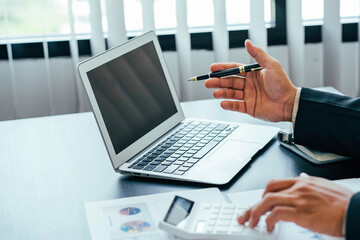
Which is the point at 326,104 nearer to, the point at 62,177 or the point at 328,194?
the point at 328,194

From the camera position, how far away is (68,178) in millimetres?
1119

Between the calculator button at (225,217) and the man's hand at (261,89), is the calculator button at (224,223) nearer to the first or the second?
the calculator button at (225,217)

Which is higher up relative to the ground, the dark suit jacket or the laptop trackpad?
the dark suit jacket

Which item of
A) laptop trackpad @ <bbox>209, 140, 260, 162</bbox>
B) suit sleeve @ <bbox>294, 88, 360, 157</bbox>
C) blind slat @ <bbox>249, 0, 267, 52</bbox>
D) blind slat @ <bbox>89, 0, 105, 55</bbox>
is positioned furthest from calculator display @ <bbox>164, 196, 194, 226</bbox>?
blind slat @ <bbox>249, 0, 267, 52</bbox>

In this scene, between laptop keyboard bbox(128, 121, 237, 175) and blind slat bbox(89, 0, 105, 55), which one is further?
blind slat bbox(89, 0, 105, 55)

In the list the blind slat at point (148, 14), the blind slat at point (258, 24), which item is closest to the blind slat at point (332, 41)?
the blind slat at point (258, 24)

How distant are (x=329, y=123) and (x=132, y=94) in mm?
453

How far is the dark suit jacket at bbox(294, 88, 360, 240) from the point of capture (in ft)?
3.71

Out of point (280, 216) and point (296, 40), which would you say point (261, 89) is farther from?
point (296, 40)

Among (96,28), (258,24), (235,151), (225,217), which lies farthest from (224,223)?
(258,24)

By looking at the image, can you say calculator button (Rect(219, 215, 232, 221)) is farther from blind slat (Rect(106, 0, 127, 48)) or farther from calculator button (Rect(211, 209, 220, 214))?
blind slat (Rect(106, 0, 127, 48))

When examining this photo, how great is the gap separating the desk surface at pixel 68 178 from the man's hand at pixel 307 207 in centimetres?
19

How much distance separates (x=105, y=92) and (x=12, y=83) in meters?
1.15

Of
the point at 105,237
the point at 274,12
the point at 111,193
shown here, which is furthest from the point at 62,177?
the point at 274,12
